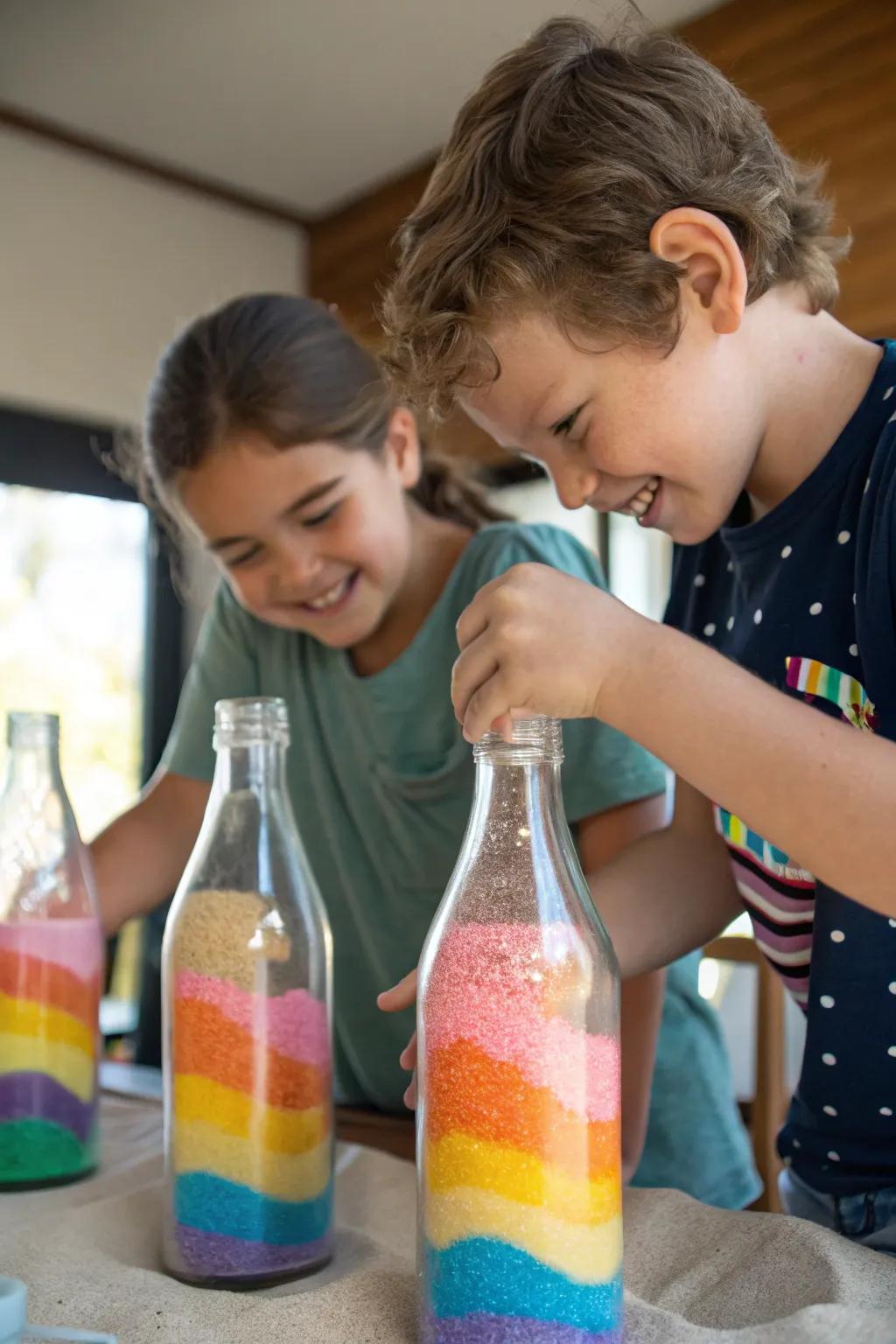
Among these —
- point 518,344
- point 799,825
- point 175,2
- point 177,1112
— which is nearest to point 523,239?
point 518,344

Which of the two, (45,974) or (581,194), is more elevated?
(581,194)

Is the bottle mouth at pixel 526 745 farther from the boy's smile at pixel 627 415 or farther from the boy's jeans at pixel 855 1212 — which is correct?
the boy's jeans at pixel 855 1212

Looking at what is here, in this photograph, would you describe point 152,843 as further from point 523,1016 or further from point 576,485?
point 523,1016

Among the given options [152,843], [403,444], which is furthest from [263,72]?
[152,843]

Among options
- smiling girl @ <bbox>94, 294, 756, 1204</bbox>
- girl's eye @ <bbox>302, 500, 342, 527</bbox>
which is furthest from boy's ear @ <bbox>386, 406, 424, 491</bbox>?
girl's eye @ <bbox>302, 500, 342, 527</bbox>

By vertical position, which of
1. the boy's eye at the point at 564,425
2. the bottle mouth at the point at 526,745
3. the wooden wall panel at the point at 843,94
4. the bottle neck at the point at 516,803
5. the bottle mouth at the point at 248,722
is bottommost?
the bottle neck at the point at 516,803

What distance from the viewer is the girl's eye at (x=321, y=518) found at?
1.10 metres

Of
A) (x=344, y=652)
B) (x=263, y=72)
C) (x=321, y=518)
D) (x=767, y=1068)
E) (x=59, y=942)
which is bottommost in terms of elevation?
(x=767, y=1068)

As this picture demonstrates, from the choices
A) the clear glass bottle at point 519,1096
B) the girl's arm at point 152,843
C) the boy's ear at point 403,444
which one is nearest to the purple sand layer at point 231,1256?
the clear glass bottle at point 519,1096

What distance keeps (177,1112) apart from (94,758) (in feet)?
9.00

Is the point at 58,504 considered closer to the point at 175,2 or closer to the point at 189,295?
the point at 189,295

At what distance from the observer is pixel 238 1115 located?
2.06 ft

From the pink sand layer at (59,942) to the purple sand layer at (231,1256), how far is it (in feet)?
0.85

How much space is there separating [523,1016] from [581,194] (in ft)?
1.40
